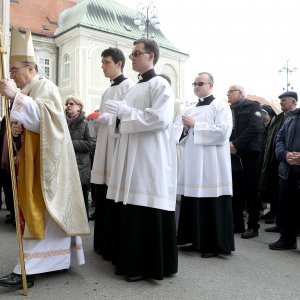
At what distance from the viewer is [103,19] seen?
27328 millimetres

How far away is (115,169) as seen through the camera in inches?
142

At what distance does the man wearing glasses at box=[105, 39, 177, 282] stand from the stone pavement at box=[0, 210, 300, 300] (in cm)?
18

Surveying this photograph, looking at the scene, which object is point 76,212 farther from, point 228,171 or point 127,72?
point 127,72

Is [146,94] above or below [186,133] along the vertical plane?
above

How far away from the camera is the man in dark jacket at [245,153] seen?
16.8 feet

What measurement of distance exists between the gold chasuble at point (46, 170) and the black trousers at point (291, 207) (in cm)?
248

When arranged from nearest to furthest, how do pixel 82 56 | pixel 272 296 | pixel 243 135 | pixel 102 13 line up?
1. pixel 272 296
2. pixel 243 135
3. pixel 82 56
4. pixel 102 13

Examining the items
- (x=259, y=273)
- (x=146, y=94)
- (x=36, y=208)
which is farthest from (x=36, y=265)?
(x=259, y=273)

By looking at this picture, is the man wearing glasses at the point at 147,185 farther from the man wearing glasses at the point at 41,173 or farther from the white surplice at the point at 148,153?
the man wearing glasses at the point at 41,173

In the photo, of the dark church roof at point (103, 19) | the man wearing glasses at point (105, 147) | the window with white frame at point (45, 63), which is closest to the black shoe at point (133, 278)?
the man wearing glasses at point (105, 147)

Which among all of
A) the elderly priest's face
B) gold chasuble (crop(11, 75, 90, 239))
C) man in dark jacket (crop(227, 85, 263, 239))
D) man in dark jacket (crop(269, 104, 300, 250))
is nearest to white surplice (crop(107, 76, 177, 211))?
gold chasuble (crop(11, 75, 90, 239))

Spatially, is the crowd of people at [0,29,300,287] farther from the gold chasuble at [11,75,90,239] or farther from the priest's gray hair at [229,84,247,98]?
the priest's gray hair at [229,84,247,98]

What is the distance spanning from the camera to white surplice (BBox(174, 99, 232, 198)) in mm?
4238

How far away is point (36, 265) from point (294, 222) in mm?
2977
